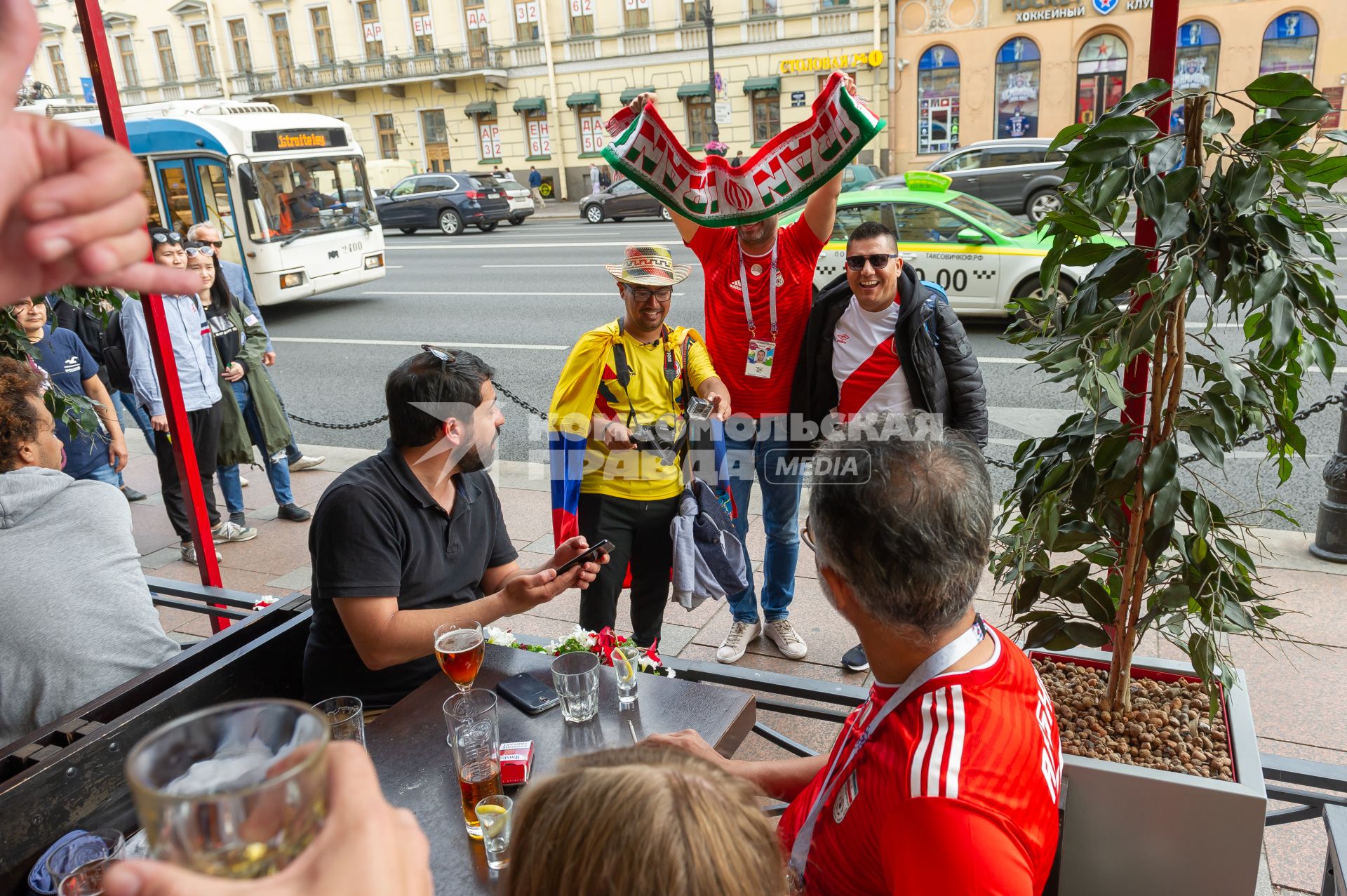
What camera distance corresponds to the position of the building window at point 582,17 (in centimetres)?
3275

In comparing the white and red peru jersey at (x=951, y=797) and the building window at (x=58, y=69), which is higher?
the building window at (x=58, y=69)

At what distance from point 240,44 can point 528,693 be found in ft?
142

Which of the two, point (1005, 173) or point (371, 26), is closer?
point (1005, 173)

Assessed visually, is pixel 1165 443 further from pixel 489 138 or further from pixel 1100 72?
pixel 489 138

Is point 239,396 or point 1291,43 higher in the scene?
point 1291,43

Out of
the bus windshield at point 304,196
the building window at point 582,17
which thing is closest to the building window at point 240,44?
the building window at point 582,17

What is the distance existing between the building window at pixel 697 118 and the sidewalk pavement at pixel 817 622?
2803 cm

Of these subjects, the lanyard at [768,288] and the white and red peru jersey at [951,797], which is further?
the lanyard at [768,288]

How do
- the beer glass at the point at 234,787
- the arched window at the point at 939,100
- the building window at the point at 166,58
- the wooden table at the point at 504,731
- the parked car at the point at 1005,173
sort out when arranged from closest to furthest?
the beer glass at the point at 234,787
the wooden table at the point at 504,731
the parked car at the point at 1005,173
the arched window at the point at 939,100
the building window at the point at 166,58

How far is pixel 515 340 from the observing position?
36.4 ft

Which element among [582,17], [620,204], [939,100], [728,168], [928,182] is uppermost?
[582,17]

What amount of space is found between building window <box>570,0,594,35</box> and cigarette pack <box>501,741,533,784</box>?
114 ft

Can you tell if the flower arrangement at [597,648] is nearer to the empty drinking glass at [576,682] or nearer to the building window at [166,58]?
the empty drinking glass at [576,682]

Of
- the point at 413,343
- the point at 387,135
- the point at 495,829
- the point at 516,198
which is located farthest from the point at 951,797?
the point at 387,135
